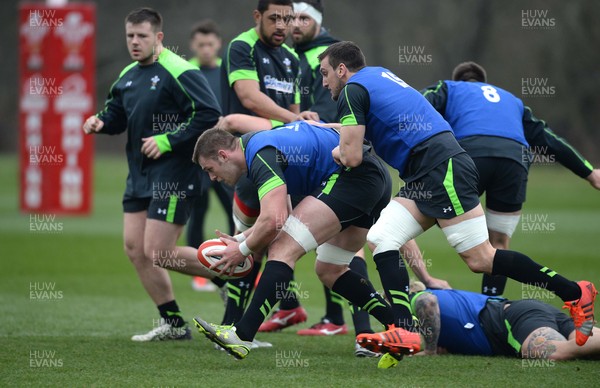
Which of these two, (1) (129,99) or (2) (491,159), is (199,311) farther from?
(2) (491,159)

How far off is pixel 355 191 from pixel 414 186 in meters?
0.40

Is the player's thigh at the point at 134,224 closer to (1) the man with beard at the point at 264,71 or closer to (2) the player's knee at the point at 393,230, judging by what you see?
(1) the man with beard at the point at 264,71

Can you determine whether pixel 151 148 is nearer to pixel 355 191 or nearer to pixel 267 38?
pixel 267 38

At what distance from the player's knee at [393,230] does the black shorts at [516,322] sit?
37.1 inches

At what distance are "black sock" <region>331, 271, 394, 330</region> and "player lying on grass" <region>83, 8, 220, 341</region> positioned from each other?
1382 millimetres

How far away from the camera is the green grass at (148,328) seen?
224 inches

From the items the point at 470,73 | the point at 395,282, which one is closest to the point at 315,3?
the point at 470,73

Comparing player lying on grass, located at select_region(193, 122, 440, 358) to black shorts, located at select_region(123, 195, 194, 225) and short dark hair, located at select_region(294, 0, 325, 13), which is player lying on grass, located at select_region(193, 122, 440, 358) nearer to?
black shorts, located at select_region(123, 195, 194, 225)

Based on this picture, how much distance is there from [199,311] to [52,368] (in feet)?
10.7

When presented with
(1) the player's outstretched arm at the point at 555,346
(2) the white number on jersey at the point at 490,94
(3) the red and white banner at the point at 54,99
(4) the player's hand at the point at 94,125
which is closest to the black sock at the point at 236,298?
(4) the player's hand at the point at 94,125

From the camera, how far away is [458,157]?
6.15 meters

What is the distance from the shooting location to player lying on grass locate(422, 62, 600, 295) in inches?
291

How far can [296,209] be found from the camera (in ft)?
20.1

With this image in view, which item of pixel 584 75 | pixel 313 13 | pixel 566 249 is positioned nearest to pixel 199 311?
pixel 313 13
